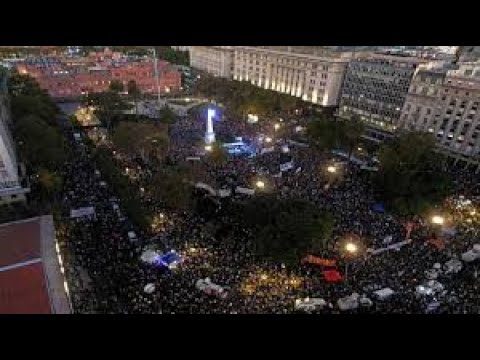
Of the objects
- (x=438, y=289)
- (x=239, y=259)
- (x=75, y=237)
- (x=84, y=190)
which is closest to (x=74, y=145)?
(x=84, y=190)

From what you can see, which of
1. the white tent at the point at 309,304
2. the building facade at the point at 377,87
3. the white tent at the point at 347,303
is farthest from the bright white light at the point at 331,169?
the building facade at the point at 377,87

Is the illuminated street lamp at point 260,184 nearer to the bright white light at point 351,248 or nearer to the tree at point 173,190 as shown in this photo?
the tree at point 173,190

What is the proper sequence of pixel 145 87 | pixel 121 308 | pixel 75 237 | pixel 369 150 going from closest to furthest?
pixel 121 308 → pixel 75 237 → pixel 369 150 → pixel 145 87

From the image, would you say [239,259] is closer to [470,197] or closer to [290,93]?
[470,197]

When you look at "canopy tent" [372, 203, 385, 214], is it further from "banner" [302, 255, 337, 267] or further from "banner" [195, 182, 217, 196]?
"banner" [195, 182, 217, 196]

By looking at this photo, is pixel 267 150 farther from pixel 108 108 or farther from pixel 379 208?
pixel 108 108

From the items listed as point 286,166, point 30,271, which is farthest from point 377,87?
point 30,271
